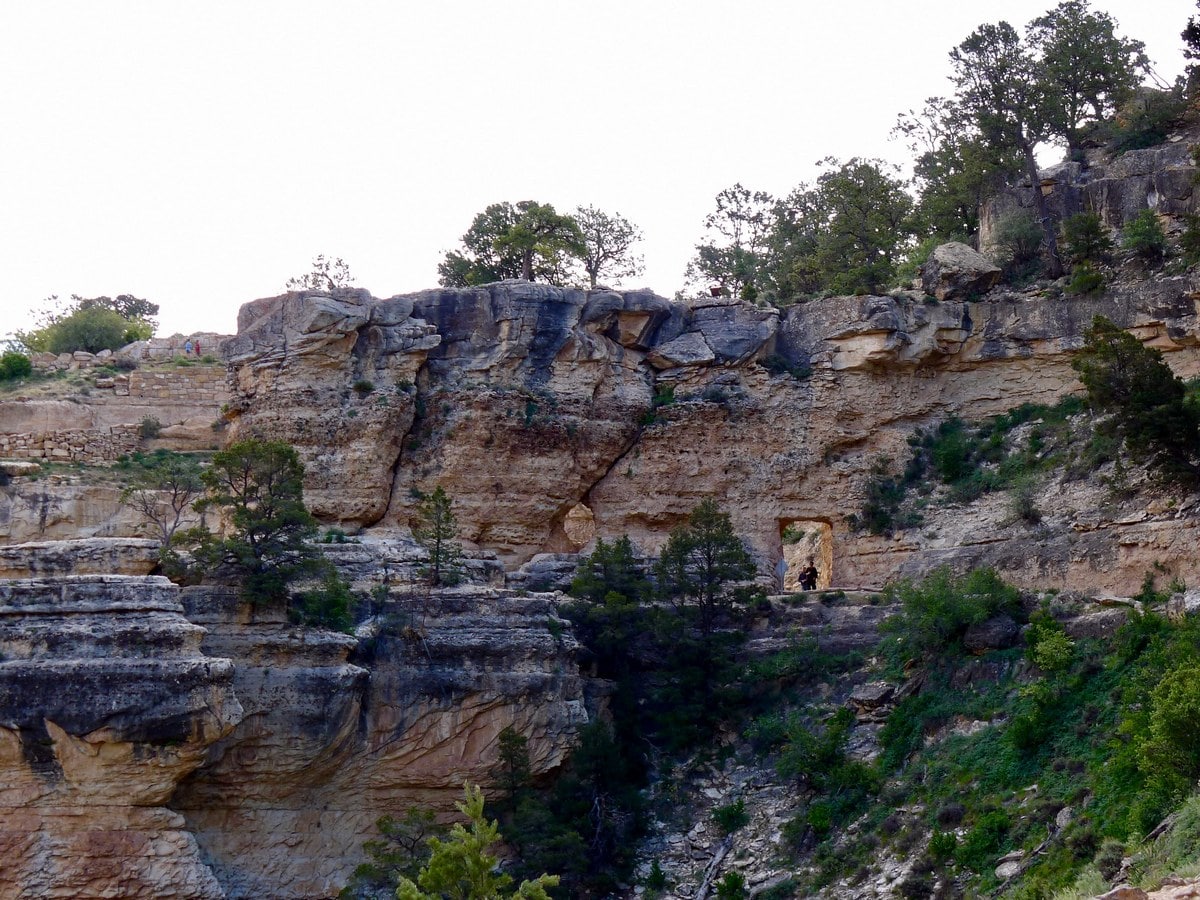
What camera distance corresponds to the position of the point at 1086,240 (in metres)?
46.1

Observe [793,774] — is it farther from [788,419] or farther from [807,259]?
[807,259]

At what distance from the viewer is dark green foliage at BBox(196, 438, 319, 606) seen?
113ft

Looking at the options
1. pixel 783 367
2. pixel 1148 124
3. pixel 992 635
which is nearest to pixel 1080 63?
pixel 1148 124

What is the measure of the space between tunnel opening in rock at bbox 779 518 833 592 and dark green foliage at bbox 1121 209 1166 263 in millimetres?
11505

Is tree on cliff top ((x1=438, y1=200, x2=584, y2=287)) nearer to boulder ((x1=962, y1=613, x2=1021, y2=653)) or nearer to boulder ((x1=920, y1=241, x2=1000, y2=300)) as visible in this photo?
boulder ((x1=920, y1=241, x2=1000, y2=300))

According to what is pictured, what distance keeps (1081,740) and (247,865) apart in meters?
16.7

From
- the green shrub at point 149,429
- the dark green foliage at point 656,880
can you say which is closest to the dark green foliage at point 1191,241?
the dark green foliage at point 656,880

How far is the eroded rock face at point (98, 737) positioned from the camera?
30.9 meters

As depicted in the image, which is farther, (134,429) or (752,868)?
(134,429)

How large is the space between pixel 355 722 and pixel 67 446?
16.1 metres

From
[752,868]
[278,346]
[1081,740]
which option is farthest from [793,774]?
[278,346]

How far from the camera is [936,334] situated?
45.5 meters

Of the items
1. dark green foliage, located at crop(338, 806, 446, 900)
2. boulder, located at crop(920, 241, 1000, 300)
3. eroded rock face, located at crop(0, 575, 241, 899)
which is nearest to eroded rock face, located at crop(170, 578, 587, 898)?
eroded rock face, located at crop(0, 575, 241, 899)

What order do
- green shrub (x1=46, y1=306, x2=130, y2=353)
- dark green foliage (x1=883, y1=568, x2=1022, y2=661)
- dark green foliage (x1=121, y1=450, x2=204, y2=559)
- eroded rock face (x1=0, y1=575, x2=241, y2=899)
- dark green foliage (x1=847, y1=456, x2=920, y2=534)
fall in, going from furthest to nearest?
green shrub (x1=46, y1=306, x2=130, y2=353) → dark green foliage (x1=847, y1=456, x2=920, y2=534) → dark green foliage (x1=121, y1=450, x2=204, y2=559) → dark green foliage (x1=883, y1=568, x2=1022, y2=661) → eroded rock face (x1=0, y1=575, x2=241, y2=899)
